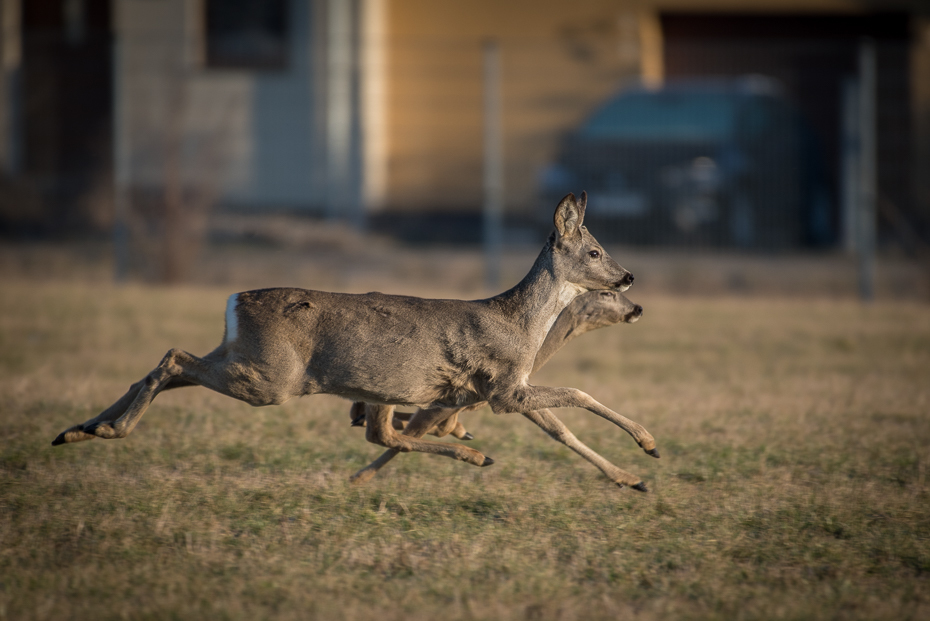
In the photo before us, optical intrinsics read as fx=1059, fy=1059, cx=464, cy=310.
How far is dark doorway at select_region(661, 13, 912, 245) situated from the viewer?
15.0m

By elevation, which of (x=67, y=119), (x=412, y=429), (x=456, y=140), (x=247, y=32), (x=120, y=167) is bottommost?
(x=412, y=429)

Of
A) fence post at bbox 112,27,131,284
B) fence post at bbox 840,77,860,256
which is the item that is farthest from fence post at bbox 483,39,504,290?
fence post at bbox 112,27,131,284

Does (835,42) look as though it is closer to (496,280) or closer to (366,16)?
(366,16)

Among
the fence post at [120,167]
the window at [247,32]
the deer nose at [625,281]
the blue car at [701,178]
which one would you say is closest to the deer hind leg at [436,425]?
the deer nose at [625,281]

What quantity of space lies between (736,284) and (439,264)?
384 cm

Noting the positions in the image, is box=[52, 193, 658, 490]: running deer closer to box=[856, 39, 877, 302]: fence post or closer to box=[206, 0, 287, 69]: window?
box=[856, 39, 877, 302]: fence post

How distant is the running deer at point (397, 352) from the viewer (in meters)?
4.82

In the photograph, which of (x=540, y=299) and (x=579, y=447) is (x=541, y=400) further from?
(x=540, y=299)

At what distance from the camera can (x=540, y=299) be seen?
5.22 m

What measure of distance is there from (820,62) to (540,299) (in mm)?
14151

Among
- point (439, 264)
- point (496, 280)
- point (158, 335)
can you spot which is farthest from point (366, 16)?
point (158, 335)

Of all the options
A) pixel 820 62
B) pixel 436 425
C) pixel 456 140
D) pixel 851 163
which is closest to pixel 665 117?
pixel 851 163

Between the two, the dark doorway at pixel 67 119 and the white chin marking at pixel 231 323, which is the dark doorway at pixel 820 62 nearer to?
the dark doorway at pixel 67 119

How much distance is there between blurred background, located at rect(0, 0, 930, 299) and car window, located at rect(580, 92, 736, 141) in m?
0.04
